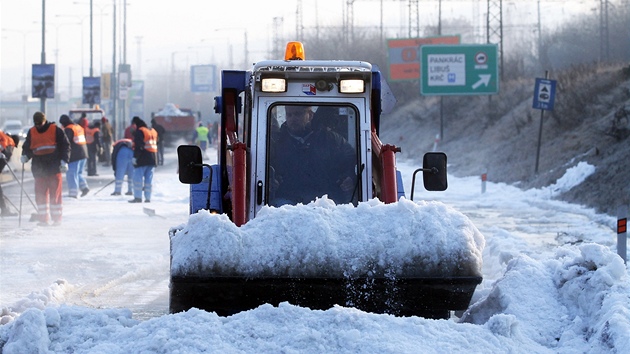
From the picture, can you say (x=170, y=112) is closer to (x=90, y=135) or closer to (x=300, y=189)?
(x=90, y=135)

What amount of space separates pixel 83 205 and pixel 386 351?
1656cm

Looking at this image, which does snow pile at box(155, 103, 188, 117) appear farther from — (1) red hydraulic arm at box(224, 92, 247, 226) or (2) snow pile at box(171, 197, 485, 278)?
(2) snow pile at box(171, 197, 485, 278)

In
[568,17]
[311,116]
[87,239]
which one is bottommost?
[87,239]

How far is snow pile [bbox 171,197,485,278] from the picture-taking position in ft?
20.5

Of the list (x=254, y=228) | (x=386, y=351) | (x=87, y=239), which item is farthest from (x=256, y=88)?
(x=87, y=239)

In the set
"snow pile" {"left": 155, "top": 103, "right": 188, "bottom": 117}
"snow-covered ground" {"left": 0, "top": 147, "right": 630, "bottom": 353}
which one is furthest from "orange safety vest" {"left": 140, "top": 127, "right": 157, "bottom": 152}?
"snow pile" {"left": 155, "top": 103, "right": 188, "bottom": 117}

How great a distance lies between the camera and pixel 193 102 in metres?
147

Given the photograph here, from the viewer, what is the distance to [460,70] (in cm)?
4216

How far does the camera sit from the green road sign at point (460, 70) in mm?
41938

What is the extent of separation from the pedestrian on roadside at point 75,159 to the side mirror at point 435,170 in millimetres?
16132

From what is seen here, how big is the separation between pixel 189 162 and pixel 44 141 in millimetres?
10212

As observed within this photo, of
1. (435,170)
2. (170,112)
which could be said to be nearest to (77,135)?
(435,170)

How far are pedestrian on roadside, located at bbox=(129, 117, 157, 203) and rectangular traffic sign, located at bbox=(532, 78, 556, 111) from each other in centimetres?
951

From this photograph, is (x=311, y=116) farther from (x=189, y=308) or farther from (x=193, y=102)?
(x=193, y=102)
